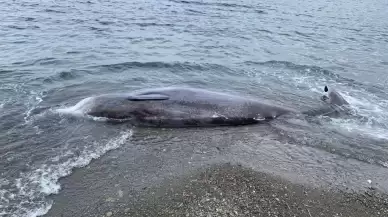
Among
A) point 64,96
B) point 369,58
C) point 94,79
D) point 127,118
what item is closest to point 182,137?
point 127,118

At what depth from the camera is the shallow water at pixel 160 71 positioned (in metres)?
9.23

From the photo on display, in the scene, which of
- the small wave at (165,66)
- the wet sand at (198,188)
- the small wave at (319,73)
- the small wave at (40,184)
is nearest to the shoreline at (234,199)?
the wet sand at (198,188)

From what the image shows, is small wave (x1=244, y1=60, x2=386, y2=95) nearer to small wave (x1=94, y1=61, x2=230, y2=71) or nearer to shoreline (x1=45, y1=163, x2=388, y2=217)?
small wave (x1=94, y1=61, x2=230, y2=71)

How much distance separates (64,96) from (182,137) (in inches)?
205

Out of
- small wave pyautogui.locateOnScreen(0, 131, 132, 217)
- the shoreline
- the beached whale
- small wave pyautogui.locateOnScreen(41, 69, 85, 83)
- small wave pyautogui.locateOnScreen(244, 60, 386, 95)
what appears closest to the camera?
small wave pyautogui.locateOnScreen(0, 131, 132, 217)

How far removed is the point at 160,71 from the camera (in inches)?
650

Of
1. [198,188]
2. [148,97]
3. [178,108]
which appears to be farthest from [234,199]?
[148,97]

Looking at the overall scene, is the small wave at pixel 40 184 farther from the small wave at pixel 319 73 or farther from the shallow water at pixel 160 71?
the small wave at pixel 319 73

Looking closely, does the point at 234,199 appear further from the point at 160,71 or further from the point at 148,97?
the point at 160,71

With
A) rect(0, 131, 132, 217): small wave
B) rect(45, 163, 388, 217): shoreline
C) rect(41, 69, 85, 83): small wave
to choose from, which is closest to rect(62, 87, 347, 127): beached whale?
rect(0, 131, 132, 217): small wave

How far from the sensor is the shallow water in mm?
9227

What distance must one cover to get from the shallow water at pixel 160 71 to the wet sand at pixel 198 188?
53 centimetres

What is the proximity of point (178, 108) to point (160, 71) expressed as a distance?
5584 mm

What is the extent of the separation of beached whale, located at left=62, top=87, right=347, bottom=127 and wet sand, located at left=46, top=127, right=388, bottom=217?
58.4 inches
